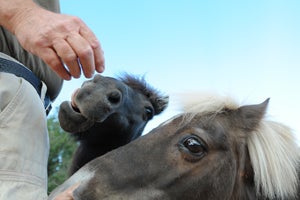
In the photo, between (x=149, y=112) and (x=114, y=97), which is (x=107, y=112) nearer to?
(x=114, y=97)

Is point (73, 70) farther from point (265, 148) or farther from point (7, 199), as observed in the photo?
point (265, 148)

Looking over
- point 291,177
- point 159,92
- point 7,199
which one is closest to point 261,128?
point 291,177

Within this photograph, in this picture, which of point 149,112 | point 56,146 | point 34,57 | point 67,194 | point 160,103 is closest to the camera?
point 67,194

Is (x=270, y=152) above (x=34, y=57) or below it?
above

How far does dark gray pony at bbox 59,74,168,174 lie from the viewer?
8.63 feet

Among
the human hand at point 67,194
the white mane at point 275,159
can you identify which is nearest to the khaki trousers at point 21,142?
the human hand at point 67,194

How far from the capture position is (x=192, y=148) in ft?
7.00

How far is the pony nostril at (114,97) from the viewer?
9.08ft

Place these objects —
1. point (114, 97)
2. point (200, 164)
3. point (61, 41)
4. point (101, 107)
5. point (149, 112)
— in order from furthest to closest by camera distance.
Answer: point (149, 112) < point (114, 97) < point (101, 107) < point (200, 164) < point (61, 41)

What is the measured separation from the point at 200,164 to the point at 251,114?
48cm

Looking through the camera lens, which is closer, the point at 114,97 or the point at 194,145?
the point at 194,145

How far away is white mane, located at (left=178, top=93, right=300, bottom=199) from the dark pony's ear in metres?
0.03

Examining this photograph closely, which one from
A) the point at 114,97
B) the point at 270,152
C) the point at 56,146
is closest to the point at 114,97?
the point at 114,97

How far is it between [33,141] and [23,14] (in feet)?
1.98
